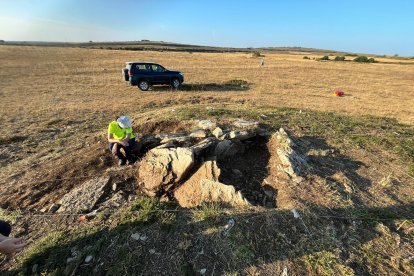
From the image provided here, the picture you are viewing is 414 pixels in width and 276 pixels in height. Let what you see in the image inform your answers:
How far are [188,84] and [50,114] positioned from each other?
9.57 metres

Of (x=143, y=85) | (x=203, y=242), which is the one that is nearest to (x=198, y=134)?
(x=203, y=242)

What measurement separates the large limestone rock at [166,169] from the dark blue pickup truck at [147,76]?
13.9 metres

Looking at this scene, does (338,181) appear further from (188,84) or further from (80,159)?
(188,84)

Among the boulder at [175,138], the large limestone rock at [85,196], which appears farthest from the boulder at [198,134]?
the large limestone rock at [85,196]

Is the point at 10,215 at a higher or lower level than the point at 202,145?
lower

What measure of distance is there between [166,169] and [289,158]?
2.15 meters

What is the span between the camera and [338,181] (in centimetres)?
568

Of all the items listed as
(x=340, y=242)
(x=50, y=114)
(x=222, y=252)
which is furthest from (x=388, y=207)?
(x=50, y=114)

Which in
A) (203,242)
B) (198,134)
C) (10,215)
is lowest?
(10,215)

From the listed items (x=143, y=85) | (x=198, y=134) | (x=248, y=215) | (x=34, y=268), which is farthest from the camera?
(x=143, y=85)

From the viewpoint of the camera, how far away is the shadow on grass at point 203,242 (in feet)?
13.7

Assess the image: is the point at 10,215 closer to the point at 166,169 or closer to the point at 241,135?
the point at 166,169

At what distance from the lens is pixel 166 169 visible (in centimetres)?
585

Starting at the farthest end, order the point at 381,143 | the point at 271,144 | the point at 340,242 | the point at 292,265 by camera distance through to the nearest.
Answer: the point at 381,143 → the point at 271,144 → the point at 340,242 → the point at 292,265
